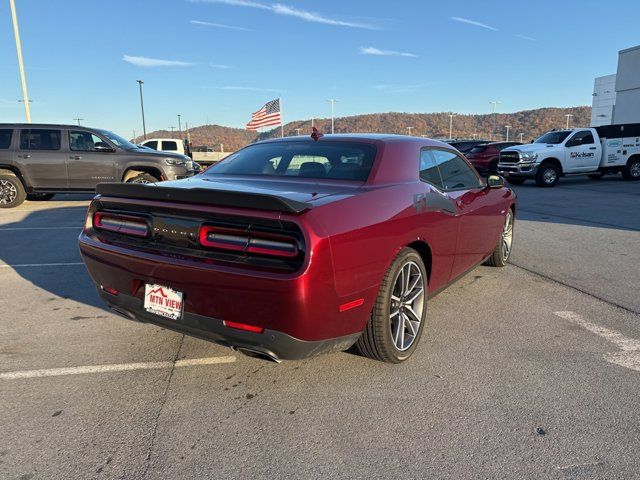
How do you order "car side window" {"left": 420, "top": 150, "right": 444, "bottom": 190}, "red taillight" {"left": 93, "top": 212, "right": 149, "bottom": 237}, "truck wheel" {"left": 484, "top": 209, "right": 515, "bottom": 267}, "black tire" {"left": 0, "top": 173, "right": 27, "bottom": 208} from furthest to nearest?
"black tire" {"left": 0, "top": 173, "right": 27, "bottom": 208} < "truck wheel" {"left": 484, "top": 209, "right": 515, "bottom": 267} < "car side window" {"left": 420, "top": 150, "right": 444, "bottom": 190} < "red taillight" {"left": 93, "top": 212, "right": 149, "bottom": 237}

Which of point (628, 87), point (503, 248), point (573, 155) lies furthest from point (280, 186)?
point (628, 87)

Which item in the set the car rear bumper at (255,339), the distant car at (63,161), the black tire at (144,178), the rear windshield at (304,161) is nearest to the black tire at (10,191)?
the distant car at (63,161)

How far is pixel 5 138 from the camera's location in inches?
431

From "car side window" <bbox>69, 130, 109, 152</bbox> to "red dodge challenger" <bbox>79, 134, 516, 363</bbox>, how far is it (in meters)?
8.60

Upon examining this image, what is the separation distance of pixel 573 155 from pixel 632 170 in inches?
135

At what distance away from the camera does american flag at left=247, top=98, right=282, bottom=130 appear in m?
28.2

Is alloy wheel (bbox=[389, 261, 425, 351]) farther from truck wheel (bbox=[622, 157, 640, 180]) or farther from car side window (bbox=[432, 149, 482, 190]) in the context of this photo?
truck wheel (bbox=[622, 157, 640, 180])

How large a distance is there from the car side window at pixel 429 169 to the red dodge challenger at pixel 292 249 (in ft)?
0.05

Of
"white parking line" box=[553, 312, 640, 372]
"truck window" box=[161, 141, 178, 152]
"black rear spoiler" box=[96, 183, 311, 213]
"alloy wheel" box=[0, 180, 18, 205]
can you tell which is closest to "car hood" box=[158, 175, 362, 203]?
"black rear spoiler" box=[96, 183, 311, 213]

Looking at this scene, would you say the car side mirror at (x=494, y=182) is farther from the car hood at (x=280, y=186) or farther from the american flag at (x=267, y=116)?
the american flag at (x=267, y=116)

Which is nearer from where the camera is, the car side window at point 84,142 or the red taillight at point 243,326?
the red taillight at point 243,326

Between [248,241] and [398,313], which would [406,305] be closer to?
[398,313]

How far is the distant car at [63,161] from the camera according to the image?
1087 cm

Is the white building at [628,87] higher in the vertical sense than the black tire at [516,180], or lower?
higher
